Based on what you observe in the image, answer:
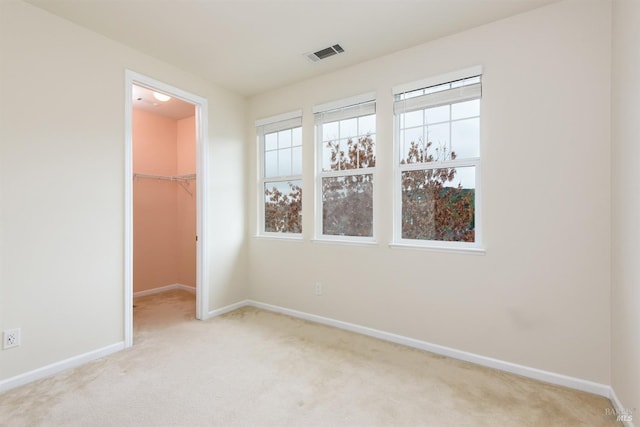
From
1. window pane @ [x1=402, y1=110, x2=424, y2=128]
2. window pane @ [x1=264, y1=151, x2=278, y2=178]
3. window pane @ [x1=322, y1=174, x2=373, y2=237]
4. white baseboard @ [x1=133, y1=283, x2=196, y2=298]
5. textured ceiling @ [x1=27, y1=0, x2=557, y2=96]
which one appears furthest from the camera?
white baseboard @ [x1=133, y1=283, x2=196, y2=298]

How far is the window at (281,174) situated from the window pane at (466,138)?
170cm

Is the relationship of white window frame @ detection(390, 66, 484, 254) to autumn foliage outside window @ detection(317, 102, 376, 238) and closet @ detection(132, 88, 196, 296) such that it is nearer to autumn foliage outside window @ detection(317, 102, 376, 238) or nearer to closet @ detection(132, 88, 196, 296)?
autumn foliage outside window @ detection(317, 102, 376, 238)

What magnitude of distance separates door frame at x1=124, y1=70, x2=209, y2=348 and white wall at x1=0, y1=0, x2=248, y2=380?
0.05 metres

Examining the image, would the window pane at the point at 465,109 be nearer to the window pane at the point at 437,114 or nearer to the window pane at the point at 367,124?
the window pane at the point at 437,114

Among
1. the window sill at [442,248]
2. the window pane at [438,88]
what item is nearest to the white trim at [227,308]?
the window sill at [442,248]

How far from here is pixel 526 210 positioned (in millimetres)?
2314

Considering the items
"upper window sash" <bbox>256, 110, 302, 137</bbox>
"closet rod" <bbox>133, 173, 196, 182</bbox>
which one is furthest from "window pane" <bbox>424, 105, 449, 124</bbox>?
"closet rod" <bbox>133, 173, 196, 182</bbox>

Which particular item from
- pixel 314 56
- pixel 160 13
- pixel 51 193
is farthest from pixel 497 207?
pixel 51 193

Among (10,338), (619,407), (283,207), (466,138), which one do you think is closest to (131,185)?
(10,338)

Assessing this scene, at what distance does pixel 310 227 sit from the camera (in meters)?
3.50

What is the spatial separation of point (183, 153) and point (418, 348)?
433 cm

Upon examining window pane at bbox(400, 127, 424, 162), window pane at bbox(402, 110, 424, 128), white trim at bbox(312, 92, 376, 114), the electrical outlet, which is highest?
white trim at bbox(312, 92, 376, 114)

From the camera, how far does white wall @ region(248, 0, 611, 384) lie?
2098 mm

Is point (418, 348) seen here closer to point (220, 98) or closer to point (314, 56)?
point (314, 56)
